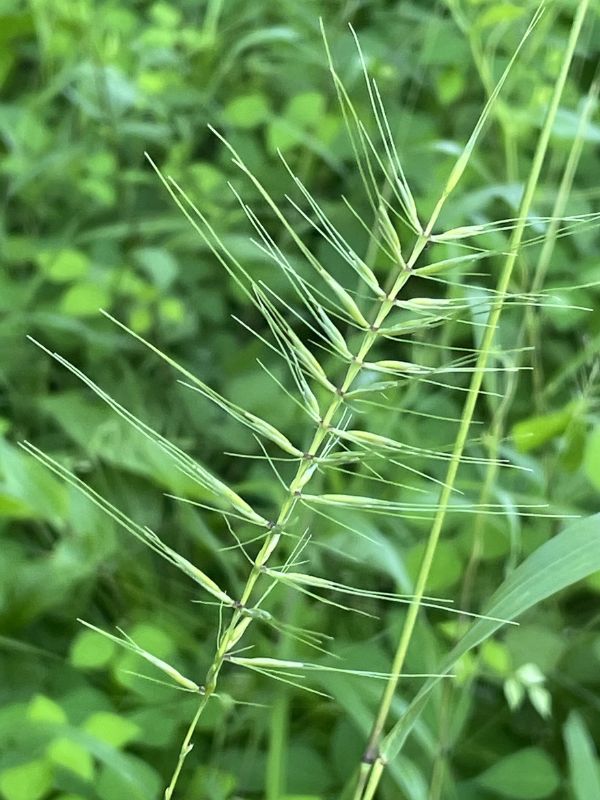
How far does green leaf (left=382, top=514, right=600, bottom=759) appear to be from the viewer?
339mm

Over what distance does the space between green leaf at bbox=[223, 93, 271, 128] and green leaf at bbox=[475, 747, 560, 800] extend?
2.26ft

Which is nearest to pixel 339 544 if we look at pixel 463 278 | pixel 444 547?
pixel 444 547

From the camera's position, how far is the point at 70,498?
66 centimetres

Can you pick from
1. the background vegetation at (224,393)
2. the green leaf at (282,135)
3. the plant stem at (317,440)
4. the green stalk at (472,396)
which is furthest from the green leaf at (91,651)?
the green leaf at (282,135)

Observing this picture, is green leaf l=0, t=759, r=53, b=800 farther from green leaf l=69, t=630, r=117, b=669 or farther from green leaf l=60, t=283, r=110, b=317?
green leaf l=60, t=283, r=110, b=317

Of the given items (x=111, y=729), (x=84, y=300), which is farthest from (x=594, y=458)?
(x=84, y=300)

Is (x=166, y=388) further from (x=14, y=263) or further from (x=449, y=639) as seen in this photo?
(x=449, y=639)

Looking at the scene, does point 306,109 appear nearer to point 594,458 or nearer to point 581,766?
point 594,458

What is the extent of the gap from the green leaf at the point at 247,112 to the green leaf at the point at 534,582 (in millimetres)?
714

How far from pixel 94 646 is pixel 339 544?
19 centimetres

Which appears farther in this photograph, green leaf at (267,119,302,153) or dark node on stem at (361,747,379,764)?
green leaf at (267,119,302,153)

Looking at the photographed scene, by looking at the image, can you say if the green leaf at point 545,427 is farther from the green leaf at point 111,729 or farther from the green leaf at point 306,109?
the green leaf at point 306,109

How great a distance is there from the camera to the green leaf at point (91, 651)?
0.59 meters

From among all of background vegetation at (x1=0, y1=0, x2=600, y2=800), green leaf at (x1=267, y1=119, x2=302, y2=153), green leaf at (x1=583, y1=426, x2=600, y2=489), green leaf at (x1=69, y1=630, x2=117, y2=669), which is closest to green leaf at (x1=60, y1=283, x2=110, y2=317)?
background vegetation at (x1=0, y1=0, x2=600, y2=800)
